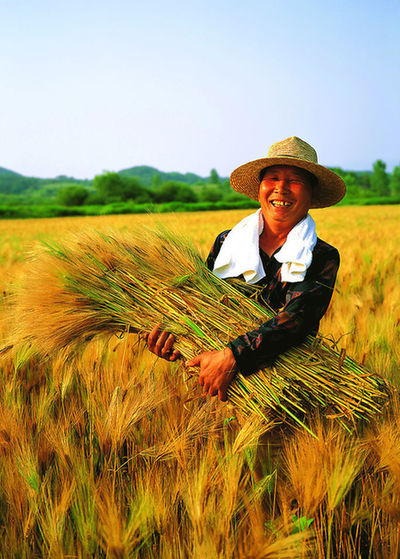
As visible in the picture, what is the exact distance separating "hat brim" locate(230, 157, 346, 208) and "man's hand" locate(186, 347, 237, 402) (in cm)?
74

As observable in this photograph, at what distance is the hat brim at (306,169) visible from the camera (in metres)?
A: 1.56

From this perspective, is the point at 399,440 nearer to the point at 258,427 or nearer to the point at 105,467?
the point at 258,427

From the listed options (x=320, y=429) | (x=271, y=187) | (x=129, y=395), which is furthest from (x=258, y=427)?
(x=271, y=187)

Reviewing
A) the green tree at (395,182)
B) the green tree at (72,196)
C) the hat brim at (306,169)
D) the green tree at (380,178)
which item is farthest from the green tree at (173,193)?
the hat brim at (306,169)

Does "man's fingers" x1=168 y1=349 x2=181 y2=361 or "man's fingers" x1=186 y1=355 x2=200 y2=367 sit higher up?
"man's fingers" x1=186 y1=355 x2=200 y2=367

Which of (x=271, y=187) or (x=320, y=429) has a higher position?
(x=271, y=187)

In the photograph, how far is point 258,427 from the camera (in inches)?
49.9

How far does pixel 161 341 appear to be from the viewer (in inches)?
58.5

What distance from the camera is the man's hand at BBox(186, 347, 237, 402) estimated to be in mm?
1341

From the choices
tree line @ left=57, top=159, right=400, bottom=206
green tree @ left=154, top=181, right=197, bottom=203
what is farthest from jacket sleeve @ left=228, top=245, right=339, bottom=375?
green tree @ left=154, top=181, right=197, bottom=203

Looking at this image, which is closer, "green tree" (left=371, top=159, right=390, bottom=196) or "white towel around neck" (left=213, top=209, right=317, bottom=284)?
"white towel around neck" (left=213, top=209, right=317, bottom=284)

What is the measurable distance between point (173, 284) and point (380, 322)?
137 cm

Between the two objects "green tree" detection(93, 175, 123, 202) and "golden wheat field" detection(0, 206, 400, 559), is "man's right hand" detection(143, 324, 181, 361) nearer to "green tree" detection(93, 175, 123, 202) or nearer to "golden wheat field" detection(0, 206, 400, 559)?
"golden wheat field" detection(0, 206, 400, 559)

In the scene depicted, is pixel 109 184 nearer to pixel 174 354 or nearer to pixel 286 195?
pixel 286 195
